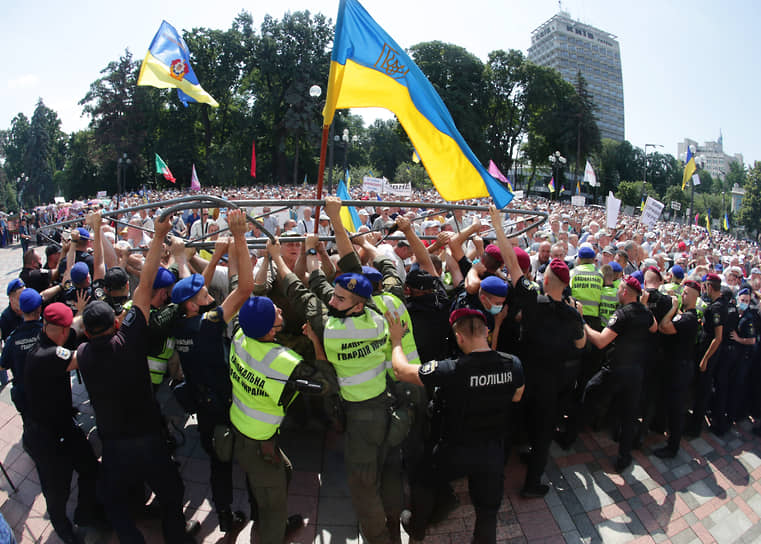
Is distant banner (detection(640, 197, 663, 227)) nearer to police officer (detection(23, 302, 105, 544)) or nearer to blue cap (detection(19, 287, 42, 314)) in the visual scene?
police officer (detection(23, 302, 105, 544))

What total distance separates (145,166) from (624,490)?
49581mm

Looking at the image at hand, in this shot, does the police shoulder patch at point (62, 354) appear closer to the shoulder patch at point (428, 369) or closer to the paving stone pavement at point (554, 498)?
the paving stone pavement at point (554, 498)

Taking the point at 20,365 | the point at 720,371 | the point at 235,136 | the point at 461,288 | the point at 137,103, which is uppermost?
the point at 137,103

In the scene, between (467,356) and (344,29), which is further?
(344,29)

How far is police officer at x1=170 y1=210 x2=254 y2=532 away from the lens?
331cm

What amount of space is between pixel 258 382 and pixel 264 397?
0.11 m

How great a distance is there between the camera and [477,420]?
2959mm

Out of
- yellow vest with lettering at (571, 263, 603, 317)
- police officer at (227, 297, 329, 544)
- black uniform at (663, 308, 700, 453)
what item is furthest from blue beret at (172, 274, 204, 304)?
black uniform at (663, 308, 700, 453)

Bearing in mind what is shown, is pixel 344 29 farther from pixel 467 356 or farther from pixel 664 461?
pixel 664 461

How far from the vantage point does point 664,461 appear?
4.70 metres

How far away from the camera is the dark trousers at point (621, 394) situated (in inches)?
166

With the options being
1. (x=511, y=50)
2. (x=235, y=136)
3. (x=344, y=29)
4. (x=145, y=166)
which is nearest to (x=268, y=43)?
(x=235, y=136)

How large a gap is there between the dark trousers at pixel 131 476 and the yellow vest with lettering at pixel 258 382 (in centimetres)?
62

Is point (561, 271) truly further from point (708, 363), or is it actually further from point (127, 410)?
point (127, 410)
